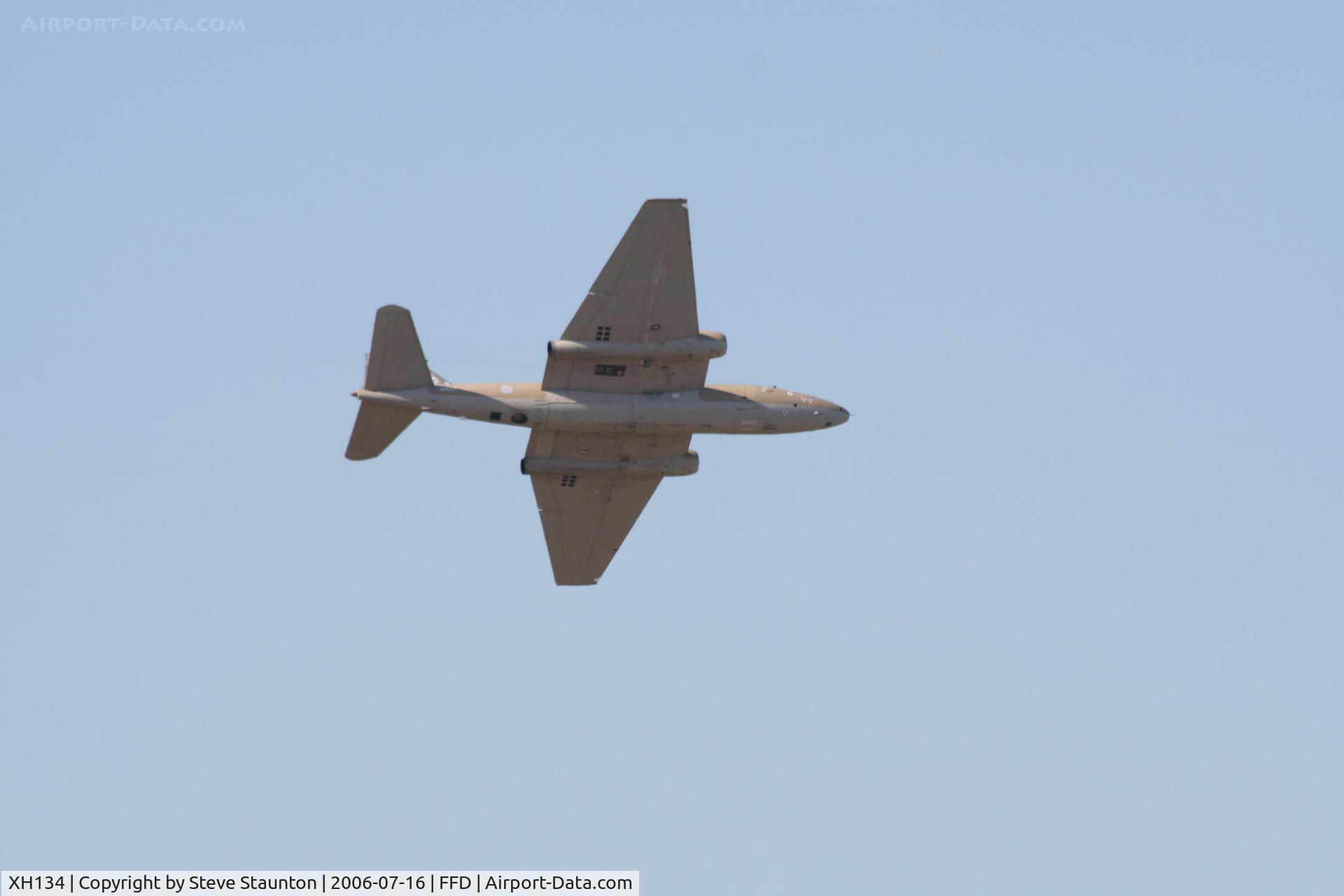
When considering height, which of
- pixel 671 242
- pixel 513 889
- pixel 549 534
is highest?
pixel 671 242

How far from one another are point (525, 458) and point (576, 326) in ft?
21.7

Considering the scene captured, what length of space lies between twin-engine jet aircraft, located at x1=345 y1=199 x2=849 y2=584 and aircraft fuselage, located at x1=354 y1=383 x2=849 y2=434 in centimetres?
3

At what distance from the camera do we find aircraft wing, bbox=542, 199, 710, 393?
74438mm

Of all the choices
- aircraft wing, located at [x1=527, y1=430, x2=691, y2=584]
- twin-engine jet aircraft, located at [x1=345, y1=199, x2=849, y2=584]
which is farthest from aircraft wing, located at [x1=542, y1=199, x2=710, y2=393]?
aircraft wing, located at [x1=527, y1=430, x2=691, y2=584]

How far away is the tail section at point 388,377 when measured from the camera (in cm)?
7362

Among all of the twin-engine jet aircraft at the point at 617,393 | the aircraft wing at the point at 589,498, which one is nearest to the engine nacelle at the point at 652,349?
the twin-engine jet aircraft at the point at 617,393

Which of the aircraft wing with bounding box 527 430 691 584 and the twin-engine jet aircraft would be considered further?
the aircraft wing with bounding box 527 430 691 584

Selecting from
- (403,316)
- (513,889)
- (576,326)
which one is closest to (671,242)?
(576,326)

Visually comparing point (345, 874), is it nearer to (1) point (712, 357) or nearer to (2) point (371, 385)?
(2) point (371, 385)

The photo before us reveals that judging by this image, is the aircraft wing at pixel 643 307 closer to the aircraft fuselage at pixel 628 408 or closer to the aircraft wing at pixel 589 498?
the aircraft fuselage at pixel 628 408

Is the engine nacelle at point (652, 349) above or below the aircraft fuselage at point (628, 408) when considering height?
above

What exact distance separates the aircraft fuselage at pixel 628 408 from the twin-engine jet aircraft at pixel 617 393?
0.03m

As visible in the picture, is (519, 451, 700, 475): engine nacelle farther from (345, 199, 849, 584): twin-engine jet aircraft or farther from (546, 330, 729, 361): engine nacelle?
(546, 330, 729, 361): engine nacelle

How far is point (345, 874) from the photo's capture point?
219 ft
